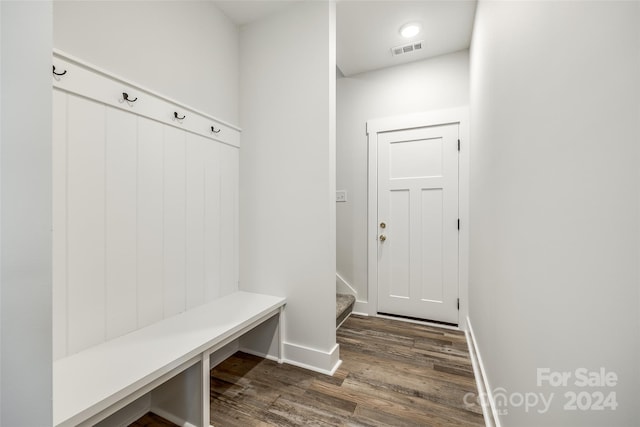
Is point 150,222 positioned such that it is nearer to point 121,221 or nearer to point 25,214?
point 121,221

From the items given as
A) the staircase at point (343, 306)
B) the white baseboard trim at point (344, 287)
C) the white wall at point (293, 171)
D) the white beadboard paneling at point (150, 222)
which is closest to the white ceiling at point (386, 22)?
the white wall at point (293, 171)

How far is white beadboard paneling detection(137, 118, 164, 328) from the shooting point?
145cm

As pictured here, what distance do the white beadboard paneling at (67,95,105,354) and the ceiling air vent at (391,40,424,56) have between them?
233 cm

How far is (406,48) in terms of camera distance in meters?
2.45

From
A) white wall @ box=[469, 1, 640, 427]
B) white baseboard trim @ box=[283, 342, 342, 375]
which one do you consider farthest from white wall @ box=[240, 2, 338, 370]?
white wall @ box=[469, 1, 640, 427]

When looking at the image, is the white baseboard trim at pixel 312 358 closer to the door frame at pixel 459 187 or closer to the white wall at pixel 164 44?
the door frame at pixel 459 187

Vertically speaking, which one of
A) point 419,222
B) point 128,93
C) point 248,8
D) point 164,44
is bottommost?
point 419,222

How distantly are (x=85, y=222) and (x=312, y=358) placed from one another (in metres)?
1.52

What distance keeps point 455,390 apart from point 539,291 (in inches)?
46.3

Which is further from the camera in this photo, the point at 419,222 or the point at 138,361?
the point at 419,222

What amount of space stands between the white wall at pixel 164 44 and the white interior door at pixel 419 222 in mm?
1586

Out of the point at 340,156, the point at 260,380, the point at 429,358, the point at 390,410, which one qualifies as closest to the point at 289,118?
the point at 340,156

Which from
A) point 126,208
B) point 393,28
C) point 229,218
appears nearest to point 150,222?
point 126,208

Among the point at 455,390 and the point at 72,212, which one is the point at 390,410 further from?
the point at 72,212
